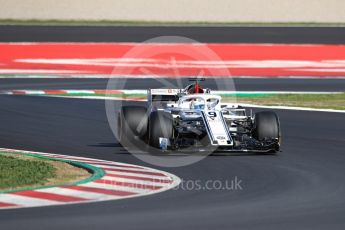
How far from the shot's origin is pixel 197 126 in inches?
683

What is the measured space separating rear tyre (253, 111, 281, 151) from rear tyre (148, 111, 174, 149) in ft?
4.83

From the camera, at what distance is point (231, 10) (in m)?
56.3

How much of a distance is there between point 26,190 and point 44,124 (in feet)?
27.3

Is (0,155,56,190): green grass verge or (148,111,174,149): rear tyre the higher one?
(148,111,174,149): rear tyre

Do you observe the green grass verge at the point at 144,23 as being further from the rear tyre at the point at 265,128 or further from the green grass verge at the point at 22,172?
the green grass verge at the point at 22,172

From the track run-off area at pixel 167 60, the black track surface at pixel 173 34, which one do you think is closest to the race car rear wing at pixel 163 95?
the track run-off area at pixel 167 60

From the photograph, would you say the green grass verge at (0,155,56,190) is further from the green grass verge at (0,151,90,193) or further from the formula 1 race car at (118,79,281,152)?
the formula 1 race car at (118,79,281,152)

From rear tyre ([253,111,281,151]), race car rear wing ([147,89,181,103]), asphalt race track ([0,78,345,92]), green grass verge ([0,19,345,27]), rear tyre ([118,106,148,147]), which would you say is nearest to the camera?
rear tyre ([253,111,281,151])

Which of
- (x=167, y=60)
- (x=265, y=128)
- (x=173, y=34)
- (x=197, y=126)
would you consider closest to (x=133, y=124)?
(x=197, y=126)

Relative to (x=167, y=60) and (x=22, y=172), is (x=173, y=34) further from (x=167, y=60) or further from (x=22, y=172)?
(x=22, y=172)

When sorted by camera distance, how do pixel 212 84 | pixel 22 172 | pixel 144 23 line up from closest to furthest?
pixel 22 172 < pixel 212 84 < pixel 144 23

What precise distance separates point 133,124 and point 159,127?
96cm

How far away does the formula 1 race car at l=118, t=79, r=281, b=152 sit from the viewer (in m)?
16.9

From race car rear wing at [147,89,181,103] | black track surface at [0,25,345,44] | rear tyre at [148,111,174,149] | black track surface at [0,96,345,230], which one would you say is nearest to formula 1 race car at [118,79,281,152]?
rear tyre at [148,111,174,149]
